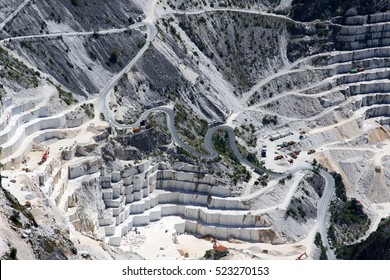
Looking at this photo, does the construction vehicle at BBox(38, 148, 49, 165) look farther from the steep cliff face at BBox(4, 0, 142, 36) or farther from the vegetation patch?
the vegetation patch

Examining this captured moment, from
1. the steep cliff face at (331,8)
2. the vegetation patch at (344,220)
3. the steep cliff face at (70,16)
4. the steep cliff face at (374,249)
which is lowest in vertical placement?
the steep cliff face at (374,249)

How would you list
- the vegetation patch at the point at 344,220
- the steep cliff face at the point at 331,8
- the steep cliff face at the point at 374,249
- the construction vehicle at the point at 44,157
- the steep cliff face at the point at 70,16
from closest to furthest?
the steep cliff face at the point at 374,249 → the construction vehicle at the point at 44,157 → the vegetation patch at the point at 344,220 → the steep cliff face at the point at 70,16 → the steep cliff face at the point at 331,8

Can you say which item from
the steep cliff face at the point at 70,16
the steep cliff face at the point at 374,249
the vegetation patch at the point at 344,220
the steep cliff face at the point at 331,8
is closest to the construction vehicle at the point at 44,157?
the steep cliff face at the point at 70,16

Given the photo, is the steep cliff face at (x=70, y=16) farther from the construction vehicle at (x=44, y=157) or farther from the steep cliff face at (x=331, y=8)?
the steep cliff face at (x=331, y=8)

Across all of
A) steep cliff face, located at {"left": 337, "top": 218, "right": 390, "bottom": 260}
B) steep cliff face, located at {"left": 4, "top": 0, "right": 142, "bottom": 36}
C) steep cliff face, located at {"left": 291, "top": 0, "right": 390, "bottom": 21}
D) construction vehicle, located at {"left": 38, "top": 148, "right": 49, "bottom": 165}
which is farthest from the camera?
steep cliff face, located at {"left": 291, "top": 0, "right": 390, "bottom": 21}

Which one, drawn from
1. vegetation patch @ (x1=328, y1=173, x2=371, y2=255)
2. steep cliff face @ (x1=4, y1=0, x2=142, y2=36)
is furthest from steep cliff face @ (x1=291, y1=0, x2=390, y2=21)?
vegetation patch @ (x1=328, y1=173, x2=371, y2=255)

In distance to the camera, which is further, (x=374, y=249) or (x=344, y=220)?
(x=344, y=220)

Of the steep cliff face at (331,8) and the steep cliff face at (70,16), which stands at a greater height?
the steep cliff face at (331,8)

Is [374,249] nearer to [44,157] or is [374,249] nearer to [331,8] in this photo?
[44,157]

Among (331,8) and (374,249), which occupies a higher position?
(331,8)

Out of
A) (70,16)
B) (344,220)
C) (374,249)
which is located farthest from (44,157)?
(344,220)

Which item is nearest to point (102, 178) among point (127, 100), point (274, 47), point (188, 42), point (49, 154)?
point (49, 154)
